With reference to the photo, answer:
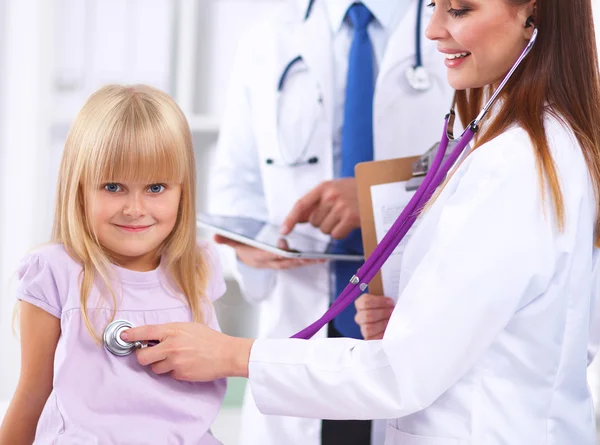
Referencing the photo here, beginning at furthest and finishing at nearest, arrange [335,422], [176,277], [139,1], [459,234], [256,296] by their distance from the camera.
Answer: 1. [139,1]
2. [256,296]
3. [335,422]
4. [176,277]
5. [459,234]

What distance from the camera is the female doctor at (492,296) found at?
36.1 inches

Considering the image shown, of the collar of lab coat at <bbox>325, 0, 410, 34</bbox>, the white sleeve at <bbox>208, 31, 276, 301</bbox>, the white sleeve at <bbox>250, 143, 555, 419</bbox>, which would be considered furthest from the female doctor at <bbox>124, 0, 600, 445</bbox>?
the white sleeve at <bbox>208, 31, 276, 301</bbox>

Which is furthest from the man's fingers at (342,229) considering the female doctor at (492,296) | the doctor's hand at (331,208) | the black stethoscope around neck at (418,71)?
the female doctor at (492,296)

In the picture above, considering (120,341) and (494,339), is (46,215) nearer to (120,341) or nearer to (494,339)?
(120,341)

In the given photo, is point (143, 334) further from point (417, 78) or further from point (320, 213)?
point (417, 78)

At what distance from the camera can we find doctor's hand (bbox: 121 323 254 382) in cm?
102

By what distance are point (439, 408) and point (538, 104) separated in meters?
0.41

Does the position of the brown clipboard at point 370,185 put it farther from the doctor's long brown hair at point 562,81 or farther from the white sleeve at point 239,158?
the white sleeve at point 239,158

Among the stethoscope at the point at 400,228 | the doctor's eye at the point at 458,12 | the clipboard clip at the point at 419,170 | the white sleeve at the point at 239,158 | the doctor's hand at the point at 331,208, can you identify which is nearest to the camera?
the doctor's eye at the point at 458,12

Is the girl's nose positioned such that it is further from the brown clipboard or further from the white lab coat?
the brown clipboard

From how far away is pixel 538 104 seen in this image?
987 millimetres

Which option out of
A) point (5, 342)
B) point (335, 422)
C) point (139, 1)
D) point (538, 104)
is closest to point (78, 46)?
point (139, 1)

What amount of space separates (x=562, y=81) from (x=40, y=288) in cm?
74

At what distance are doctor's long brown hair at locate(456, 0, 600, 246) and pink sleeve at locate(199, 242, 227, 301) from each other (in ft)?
1.49
